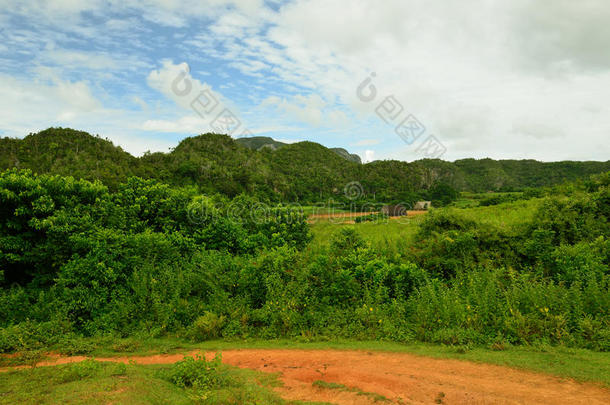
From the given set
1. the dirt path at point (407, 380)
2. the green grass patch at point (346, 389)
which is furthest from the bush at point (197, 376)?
the green grass patch at point (346, 389)

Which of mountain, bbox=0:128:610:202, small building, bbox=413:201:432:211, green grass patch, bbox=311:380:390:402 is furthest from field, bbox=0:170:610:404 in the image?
mountain, bbox=0:128:610:202

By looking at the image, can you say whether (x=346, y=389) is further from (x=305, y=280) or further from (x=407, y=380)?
(x=305, y=280)

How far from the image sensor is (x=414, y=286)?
7594 mm

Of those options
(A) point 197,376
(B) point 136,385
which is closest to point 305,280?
(A) point 197,376

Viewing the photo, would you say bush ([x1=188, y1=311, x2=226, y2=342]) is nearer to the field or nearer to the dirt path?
the field

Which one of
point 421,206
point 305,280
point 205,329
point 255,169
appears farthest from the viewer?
point 255,169

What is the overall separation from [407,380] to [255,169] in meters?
51.5

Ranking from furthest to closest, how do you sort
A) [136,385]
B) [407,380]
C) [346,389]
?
[407,380]
[346,389]
[136,385]

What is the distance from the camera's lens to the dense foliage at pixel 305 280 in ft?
20.3

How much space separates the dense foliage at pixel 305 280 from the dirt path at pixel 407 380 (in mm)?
883

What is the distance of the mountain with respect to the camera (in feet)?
148

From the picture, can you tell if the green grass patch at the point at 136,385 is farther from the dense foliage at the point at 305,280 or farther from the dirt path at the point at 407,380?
the dense foliage at the point at 305,280

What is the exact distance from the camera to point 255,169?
2149 inches

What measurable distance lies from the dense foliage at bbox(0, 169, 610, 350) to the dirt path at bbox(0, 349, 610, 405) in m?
0.88
